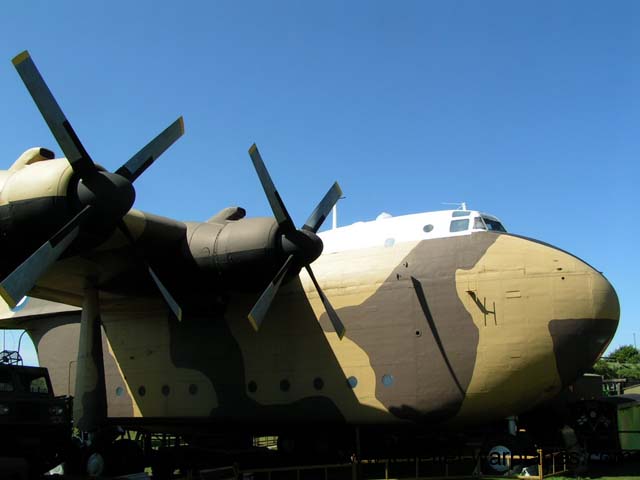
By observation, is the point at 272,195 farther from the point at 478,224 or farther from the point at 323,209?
the point at 478,224

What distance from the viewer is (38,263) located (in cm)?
997

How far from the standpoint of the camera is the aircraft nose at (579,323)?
38.7ft

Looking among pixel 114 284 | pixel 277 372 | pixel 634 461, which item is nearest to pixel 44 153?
pixel 114 284

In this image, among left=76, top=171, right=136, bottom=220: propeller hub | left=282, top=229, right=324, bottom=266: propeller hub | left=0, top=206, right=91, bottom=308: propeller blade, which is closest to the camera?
left=0, top=206, right=91, bottom=308: propeller blade

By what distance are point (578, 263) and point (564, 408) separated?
136 inches

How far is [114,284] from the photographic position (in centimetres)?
1382

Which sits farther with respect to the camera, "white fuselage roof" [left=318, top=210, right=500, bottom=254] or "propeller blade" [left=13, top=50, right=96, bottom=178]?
"white fuselage roof" [left=318, top=210, right=500, bottom=254]

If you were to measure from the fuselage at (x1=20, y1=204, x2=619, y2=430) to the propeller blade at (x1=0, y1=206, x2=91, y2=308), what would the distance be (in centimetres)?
500

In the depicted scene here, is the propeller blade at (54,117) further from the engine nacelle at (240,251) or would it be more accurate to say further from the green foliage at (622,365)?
the green foliage at (622,365)

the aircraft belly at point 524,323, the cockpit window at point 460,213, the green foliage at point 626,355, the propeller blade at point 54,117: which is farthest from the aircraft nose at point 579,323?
the green foliage at point 626,355

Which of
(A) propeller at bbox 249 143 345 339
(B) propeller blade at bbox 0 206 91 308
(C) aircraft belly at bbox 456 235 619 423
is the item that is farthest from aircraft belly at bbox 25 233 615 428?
(B) propeller blade at bbox 0 206 91 308

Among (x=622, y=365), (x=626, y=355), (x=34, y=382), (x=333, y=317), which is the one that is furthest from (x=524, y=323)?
(x=626, y=355)

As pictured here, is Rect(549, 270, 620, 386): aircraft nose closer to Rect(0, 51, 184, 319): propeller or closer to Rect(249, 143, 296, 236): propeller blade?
Rect(249, 143, 296, 236): propeller blade

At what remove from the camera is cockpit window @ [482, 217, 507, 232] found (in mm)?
13391
